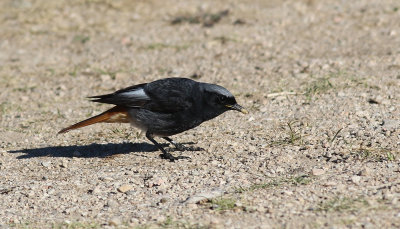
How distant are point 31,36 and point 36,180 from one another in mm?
6752

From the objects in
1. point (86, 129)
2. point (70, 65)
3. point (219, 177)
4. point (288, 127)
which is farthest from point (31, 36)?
point (219, 177)

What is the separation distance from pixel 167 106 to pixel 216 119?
1.21 meters

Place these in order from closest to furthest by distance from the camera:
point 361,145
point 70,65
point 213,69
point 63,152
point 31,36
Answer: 1. point 361,145
2. point 63,152
3. point 213,69
4. point 70,65
5. point 31,36

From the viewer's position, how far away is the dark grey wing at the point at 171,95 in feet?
22.8

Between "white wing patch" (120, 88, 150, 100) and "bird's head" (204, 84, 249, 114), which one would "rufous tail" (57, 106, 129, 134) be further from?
"bird's head" (204, 84, 249, 114)

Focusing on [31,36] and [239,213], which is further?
[31,36]

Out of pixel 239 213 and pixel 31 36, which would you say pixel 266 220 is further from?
pixel 31 36

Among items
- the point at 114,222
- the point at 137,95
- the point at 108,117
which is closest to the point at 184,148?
the point at 137,95

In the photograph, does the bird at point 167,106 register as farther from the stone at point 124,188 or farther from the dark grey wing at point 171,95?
the stone at point 124,188

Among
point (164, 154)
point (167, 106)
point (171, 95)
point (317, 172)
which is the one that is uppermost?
point (171, 95)

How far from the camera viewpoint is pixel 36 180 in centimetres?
638

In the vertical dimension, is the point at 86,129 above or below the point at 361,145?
below

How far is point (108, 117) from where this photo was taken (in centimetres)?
708

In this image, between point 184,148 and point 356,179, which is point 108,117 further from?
point 356,179
